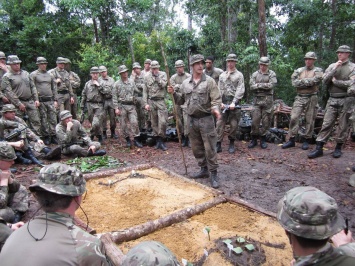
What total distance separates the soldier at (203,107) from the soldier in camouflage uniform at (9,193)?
3073 mm

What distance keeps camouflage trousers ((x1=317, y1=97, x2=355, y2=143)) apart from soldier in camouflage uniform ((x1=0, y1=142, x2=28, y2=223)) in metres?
6.53

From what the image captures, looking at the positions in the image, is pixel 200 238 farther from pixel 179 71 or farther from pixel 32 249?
pixel 179 71

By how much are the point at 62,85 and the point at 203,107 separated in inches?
233

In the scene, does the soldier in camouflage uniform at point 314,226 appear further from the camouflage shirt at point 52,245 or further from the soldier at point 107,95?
the soldier at point 107,95

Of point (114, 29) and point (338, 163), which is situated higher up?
point (114, 29)

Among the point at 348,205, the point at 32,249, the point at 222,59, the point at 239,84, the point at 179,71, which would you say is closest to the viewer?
the point at 32,249

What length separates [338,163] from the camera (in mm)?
6578

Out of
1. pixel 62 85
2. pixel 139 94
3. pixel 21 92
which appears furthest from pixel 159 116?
pixel 21 92

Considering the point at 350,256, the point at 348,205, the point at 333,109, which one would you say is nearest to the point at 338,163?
the point at 333,109

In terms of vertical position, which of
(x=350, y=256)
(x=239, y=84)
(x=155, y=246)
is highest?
(x=239, y=84)

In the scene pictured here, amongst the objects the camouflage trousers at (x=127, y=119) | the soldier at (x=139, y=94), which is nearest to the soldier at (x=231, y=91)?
the camouflage trousers at (x=127, y=119)

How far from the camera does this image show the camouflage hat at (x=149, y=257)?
1425 mm

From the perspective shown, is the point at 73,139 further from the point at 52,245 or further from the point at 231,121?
the point at 52,245

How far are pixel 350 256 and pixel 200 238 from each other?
2.32 m
